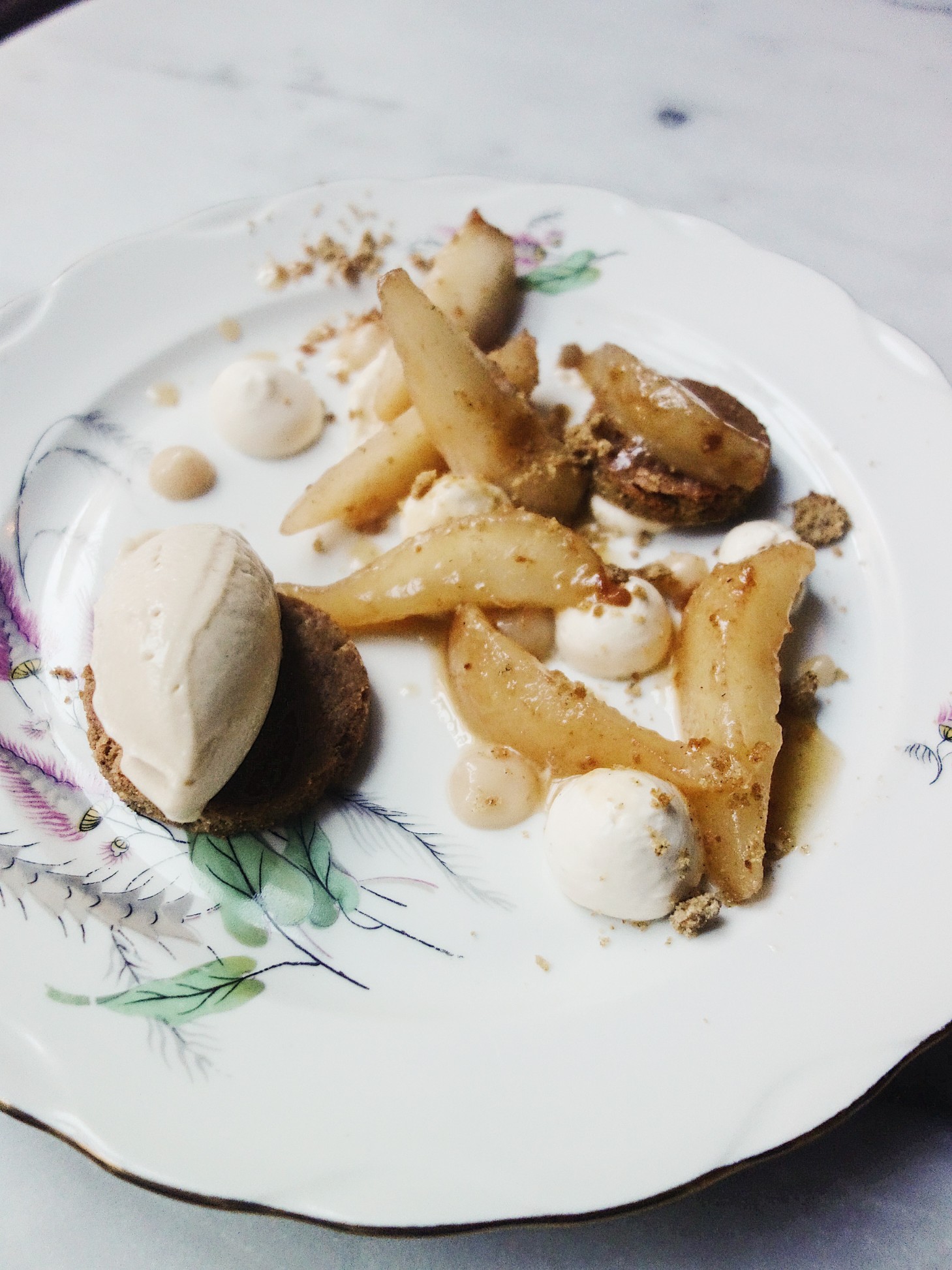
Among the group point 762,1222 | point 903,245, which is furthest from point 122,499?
point 903,245

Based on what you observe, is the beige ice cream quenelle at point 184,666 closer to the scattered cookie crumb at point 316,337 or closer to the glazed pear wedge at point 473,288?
the glazed pear wedge at point 473,288

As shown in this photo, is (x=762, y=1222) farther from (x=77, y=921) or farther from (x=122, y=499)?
(x=122, y=499)

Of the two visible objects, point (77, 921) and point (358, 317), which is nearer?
point (77, 921)

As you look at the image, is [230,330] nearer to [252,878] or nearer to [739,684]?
[252,878]

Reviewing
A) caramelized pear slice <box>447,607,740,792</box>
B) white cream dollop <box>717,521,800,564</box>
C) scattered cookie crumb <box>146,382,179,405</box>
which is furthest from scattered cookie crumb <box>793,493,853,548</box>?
scattered cookie crumb <box>146,382,179,405</box>

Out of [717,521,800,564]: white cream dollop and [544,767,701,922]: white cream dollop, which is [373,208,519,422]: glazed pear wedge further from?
[544,767,701,922]: white cream dollop
